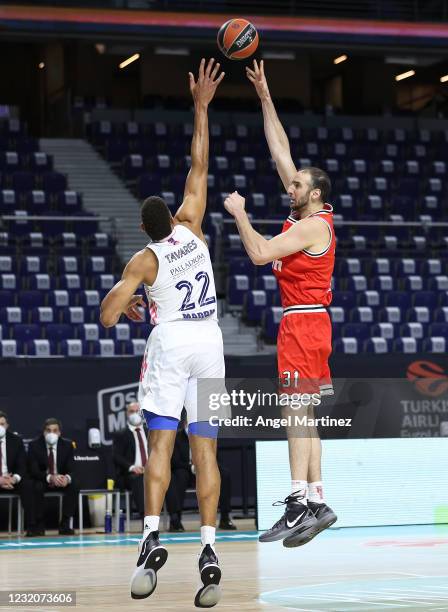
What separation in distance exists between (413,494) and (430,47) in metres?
14.8

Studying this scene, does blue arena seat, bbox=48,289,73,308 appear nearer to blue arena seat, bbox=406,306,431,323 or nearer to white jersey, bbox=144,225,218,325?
blue arena seat, bbox=406,306,431,323

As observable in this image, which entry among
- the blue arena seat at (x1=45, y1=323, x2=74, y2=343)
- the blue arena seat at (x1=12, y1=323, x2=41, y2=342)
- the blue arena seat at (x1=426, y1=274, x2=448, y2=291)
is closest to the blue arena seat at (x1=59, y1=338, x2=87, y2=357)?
the blue arena seat at (x1=45, y1=323, x2=74, y2=343)

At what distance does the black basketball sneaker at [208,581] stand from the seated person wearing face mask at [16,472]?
31.1 feet

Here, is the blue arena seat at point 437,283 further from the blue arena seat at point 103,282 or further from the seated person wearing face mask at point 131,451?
the seated person wearing face mask at point 131,451

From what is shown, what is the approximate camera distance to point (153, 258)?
8.49 meters

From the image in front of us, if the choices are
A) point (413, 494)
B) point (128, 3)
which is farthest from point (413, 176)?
point (413, 494)

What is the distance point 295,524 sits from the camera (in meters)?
8.64

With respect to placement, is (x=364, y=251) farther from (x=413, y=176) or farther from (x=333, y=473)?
(x=333, y=473)

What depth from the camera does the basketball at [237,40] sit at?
987cm

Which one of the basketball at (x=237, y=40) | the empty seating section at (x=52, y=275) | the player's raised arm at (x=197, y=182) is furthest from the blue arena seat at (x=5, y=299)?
the player's raised arm at (x=197, y=182)

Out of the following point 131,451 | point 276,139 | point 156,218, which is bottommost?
point 131,451

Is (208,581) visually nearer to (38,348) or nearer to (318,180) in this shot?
(318,180)

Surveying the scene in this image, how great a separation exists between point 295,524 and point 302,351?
47.9 inches

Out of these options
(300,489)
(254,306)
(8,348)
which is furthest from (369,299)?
(300,489)
